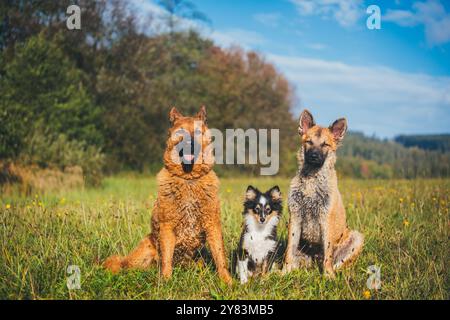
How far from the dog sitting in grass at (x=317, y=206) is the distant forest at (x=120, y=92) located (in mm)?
8720

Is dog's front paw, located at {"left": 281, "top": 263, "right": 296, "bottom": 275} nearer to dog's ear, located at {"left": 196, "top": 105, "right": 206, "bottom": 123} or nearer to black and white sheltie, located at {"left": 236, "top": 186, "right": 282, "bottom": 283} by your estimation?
black and white sheltie, located at {"left": 236, "top": 186, "right": 282, "bottom": 283}

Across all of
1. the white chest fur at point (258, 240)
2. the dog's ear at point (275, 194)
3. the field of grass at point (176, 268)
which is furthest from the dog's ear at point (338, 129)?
the field of grass at point (176, 268)

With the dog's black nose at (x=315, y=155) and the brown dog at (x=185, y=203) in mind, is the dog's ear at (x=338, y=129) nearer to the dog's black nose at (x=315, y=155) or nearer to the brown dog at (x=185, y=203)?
the dog's black nose at (x=315, y=155)

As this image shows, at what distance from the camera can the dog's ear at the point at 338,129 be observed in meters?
5.61

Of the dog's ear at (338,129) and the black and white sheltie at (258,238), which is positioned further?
the dog's ear at (338,129)

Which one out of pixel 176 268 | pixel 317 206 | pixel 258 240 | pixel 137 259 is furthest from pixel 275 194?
pixel 137 259

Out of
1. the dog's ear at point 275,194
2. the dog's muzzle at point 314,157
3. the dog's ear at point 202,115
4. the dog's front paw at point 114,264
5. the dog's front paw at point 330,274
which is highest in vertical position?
the dog's ear at point 202,115

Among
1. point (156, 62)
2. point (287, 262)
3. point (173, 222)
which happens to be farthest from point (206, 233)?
point (156, 62)

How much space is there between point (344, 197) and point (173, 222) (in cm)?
636

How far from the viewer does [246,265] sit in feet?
17.0

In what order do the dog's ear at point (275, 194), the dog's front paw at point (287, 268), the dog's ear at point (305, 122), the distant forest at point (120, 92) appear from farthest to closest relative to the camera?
the distant forest at point (120, 92)
the dog's ear at point (305, 122)
the dog's ear at point (275, 194)
the dog's front paw at point (287, 268)

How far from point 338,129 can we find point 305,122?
429mm

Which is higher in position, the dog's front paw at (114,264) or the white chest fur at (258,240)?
the white chest fur at (258,240)

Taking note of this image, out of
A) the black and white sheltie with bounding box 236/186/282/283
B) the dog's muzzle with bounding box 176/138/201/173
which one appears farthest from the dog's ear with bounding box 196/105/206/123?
the black and white sheltie with bounding box 236/186/282/283
